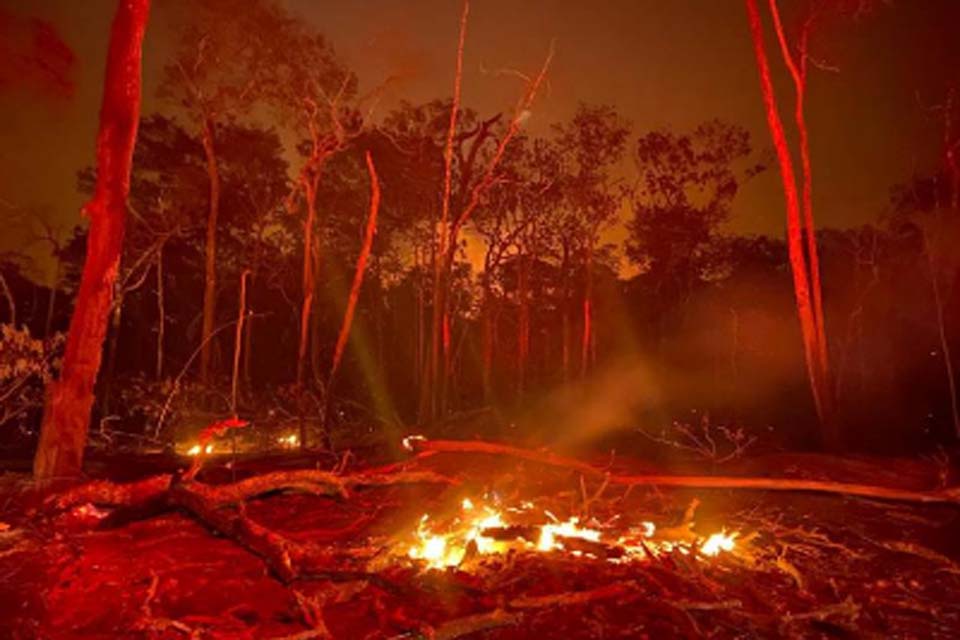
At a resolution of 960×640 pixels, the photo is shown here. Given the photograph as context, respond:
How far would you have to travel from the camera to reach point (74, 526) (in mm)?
7039

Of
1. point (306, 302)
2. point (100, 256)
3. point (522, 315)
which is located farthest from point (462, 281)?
point (100, 256)

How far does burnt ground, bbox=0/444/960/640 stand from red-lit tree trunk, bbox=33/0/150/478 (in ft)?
2.46

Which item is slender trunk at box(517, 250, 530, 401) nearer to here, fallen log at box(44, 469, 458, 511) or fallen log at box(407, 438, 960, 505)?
fallen log at box(407, 438, 960, 505)

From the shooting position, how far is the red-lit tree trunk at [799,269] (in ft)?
45.3

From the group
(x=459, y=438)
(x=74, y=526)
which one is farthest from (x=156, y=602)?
(x=459, y=438)

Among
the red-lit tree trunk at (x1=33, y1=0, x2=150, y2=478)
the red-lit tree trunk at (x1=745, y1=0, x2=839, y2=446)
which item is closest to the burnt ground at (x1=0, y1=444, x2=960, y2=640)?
the red-lit tree trunk at (x1=33, y1=0, x2=150, y2=478)

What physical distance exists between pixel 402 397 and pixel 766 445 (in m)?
20.3

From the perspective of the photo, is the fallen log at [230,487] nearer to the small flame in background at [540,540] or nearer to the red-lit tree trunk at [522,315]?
the small flame in background at [540,540]

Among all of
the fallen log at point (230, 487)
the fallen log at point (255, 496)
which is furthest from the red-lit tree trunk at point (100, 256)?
the fallen log at point (255, 496)

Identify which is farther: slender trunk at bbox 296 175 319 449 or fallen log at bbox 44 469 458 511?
slender trunk at bbox 296 175 319 449

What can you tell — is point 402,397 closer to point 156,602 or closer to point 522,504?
point 522,504

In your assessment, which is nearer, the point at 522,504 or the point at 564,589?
the point at 564,589

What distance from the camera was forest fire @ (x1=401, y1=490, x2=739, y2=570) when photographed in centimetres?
679

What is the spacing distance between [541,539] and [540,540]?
1.2 inches
